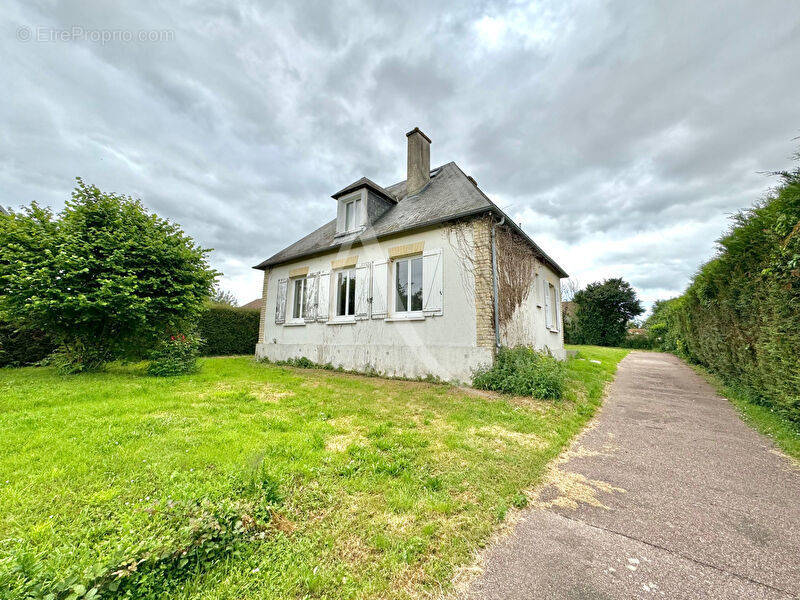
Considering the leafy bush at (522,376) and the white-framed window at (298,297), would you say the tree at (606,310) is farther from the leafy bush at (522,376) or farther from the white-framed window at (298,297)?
the white-framed window at (298,297)

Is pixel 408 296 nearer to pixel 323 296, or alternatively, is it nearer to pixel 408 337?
pixel 408 337

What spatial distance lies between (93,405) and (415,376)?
5.81 metres

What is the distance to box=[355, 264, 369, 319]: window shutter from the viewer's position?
28.8ft

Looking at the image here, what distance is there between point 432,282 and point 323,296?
4100mm

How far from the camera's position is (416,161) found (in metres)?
10.7

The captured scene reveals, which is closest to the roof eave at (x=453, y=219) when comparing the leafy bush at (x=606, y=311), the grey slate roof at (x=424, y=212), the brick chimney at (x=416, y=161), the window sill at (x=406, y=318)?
the grey slate roof at (x=424, y=212)

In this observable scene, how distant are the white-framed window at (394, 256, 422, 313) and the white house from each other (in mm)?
28

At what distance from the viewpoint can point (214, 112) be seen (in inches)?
330

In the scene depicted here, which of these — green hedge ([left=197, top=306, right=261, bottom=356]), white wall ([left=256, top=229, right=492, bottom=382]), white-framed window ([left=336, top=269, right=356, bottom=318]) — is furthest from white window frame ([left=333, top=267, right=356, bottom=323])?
green hedge ([left=197, top=306, right=261, bottom=356])

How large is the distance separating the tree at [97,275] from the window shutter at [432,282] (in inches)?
222

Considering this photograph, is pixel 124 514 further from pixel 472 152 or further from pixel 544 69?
pixel 472 152

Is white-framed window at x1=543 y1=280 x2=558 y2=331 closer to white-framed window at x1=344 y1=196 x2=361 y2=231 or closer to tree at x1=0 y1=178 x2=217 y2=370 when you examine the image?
white-framed window at x1=344 y1=196 x2=361 y2=231

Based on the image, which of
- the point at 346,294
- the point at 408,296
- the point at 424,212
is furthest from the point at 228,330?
the point at 424,212

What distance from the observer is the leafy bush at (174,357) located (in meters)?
6.99
